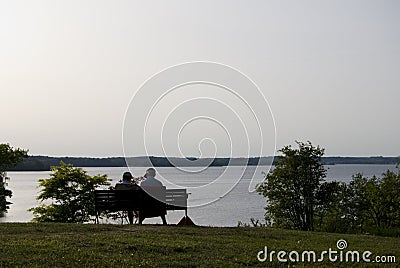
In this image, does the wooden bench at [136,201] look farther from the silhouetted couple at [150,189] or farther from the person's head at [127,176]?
the person's head at [127,176]

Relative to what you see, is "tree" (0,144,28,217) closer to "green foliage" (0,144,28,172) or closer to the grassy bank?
"green foliage" (0,144,28,172)

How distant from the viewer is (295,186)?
80.4 feet

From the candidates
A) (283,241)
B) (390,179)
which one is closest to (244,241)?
(283,241)

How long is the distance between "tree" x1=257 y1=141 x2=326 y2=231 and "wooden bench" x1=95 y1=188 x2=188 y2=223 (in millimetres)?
11085

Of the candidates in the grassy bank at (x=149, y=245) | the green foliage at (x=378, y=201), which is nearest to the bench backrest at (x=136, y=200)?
the grassy bank at (x=149, y=245)

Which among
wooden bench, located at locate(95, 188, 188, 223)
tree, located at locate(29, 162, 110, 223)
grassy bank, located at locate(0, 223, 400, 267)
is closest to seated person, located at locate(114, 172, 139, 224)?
wooden bench, located at locate(95, 188, 188, 223)

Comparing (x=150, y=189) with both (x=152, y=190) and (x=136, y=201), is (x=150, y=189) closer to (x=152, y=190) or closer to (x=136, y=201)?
(x=152, y=190)

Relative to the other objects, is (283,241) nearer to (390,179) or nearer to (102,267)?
(102,267)

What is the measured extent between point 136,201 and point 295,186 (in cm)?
1196

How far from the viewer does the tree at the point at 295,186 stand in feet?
79.8

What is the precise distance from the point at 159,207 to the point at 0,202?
14879mm

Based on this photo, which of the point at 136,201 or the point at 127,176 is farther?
the point at 127,176

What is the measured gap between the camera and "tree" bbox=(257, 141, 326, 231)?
2433 centimetres

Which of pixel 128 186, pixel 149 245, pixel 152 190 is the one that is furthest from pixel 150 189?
pixel 149 245
